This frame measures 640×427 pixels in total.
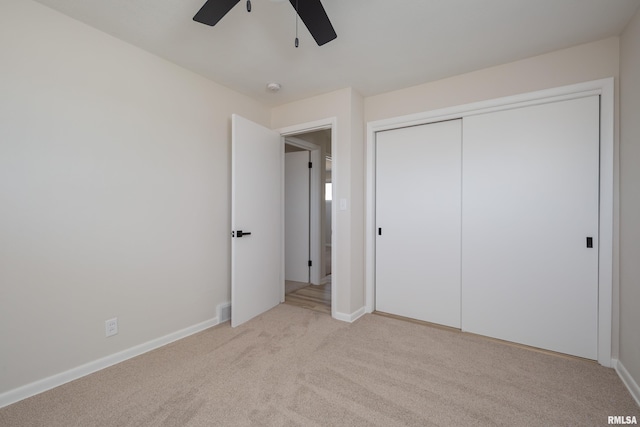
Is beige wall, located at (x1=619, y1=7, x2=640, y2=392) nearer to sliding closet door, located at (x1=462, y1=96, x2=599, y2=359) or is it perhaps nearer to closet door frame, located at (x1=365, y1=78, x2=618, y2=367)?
closet door frame, located at (x1=365, y1=78, x2=618, y2=367)

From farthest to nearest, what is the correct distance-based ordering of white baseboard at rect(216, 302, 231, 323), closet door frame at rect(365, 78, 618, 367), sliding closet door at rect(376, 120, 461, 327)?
white baseboard at rect(216, 302, 231, 323) → sliding closet door at rect(376, 120, 461, 327) → closet door frame at rect(365, 78, 618, 367)

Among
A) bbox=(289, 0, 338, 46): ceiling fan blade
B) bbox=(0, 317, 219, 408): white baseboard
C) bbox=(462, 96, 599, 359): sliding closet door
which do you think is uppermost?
bbox=(289, 0, 338, 46): ceiling fan blade

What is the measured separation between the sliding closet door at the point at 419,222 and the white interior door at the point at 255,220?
1154mm

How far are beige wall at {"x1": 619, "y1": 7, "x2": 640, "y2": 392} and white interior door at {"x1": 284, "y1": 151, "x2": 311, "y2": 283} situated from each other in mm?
3298

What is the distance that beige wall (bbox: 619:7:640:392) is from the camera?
1709mm

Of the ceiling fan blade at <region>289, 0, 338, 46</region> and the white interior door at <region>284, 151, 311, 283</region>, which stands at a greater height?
the ceiling fan blade at <region>289, 0, 338, 46</region>

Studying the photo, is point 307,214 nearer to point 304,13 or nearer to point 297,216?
point 297,216

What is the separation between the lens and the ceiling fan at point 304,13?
1373mm

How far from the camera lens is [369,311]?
3.05 m

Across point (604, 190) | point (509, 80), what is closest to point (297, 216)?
point (509, 80)

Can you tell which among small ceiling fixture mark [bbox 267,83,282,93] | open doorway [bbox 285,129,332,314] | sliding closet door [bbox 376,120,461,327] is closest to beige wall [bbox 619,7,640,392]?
sliding closet door [bbox 376,120,461,327]

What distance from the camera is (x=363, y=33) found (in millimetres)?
1966

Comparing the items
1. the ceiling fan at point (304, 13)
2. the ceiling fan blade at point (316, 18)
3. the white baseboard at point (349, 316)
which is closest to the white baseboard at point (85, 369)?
the white baseboard at point (349, 316)

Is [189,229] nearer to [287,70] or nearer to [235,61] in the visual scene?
[235,61]
